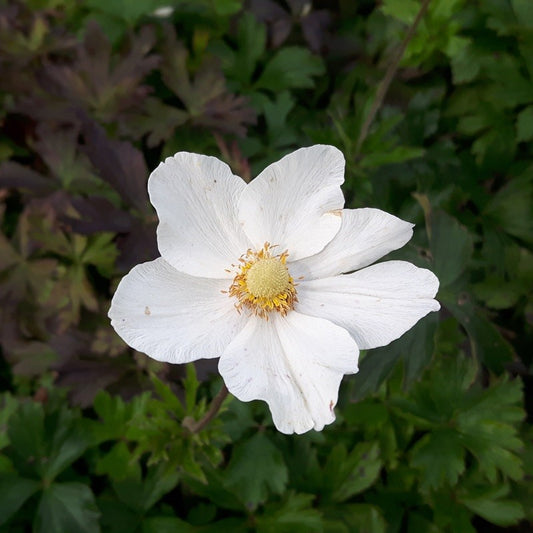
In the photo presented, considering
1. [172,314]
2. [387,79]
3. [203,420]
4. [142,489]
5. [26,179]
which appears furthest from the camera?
[26,179]

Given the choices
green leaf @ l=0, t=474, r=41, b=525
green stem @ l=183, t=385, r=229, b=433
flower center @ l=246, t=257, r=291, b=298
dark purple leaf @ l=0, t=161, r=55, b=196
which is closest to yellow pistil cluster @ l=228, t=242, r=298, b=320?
flower center @ l=246, t=257, r=291, b=298

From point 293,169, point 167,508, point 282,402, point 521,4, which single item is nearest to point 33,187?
point 167,508

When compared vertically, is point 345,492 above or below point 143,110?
below

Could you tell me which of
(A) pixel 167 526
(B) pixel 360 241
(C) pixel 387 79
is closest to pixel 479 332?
(B) pixel 360 241

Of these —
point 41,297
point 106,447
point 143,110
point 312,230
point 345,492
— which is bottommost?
point 106,447

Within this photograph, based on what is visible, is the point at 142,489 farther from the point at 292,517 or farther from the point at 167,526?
the point at 292,517

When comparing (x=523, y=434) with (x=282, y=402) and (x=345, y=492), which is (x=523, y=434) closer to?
(x=345, y=492)
